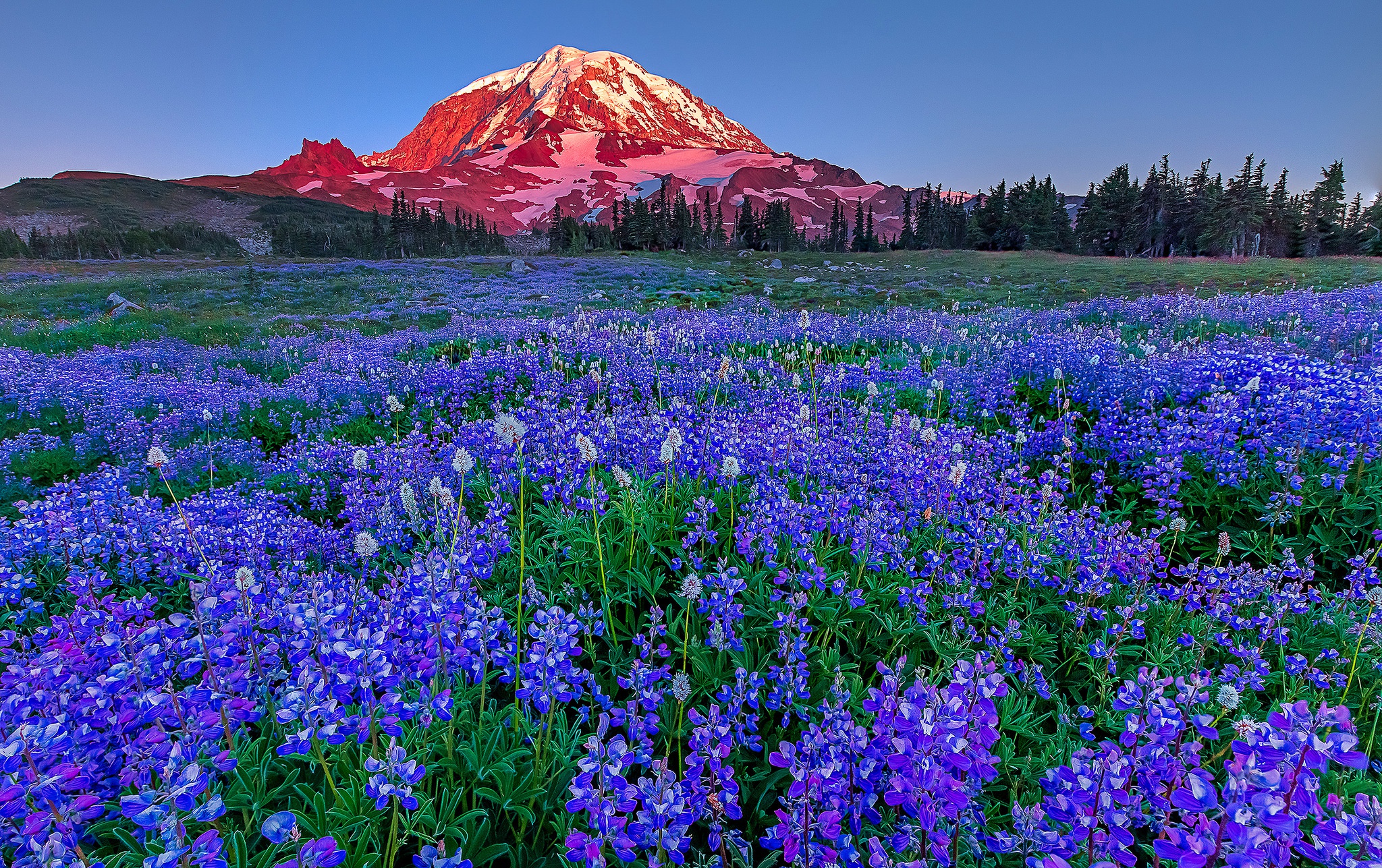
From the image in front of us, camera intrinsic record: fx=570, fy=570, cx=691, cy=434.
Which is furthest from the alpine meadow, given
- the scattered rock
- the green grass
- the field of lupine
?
the scattered rock

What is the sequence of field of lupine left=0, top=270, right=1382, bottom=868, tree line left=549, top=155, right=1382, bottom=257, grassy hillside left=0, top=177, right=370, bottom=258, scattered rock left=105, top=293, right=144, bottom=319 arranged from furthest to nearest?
grassy hillside left=0, top=177, right=370, bottom=258
tree line left=549, top=155, right=1382, bottom=257
scattered rock left=105, top=293, right=144, bottom=319
field of lupine left=0, top=270, right=1382, bottom=868

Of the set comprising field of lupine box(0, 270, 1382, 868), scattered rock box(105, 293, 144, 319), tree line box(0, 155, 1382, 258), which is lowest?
field of lupine box(0, 270, 1382, 868)

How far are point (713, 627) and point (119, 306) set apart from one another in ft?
99.0

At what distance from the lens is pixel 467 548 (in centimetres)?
313

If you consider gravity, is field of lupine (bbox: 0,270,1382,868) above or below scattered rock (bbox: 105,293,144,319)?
below

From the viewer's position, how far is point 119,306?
22.1 m

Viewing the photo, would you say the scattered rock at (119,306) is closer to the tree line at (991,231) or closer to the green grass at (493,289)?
the green grass at (493,289)

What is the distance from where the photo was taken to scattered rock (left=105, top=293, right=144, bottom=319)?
20362mm

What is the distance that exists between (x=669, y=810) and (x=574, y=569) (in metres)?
2.16

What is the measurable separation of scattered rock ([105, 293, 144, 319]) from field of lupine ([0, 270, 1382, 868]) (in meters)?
17.6

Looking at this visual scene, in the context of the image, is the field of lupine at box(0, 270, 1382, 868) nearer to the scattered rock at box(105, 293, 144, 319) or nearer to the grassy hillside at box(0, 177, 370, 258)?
the scattered rock at box(105, 293, 144, 319)

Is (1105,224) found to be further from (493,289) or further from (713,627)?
(713,627)

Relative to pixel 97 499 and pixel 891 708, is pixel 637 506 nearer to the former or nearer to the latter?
pixel 891 708

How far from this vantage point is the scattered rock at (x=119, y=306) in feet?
66.8
